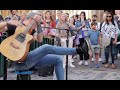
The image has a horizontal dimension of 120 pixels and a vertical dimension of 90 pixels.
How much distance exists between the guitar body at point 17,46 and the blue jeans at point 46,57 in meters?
0.11

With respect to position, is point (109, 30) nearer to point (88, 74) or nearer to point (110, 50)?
point (110, 50)

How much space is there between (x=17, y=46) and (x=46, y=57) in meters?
0.48

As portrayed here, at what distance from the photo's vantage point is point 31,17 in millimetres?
4945

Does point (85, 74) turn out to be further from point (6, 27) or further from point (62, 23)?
point (6, 27)

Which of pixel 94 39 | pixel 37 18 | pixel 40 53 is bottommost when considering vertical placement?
pixel 94 39

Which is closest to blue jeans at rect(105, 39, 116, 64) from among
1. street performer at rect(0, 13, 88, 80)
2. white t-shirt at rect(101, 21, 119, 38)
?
white t-shirt at rect(101, 21, 119, 38)

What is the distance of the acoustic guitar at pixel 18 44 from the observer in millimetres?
4719

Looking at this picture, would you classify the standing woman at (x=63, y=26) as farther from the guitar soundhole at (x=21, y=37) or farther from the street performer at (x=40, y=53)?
the guitar soundhole at (x=21, y=37)

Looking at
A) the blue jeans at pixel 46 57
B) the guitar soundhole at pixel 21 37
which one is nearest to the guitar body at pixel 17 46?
the guitar soundhole at pixel 21 37

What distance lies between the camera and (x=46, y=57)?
4.86m

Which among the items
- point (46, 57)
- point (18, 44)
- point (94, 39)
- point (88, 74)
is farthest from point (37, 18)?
point (94, 39)
